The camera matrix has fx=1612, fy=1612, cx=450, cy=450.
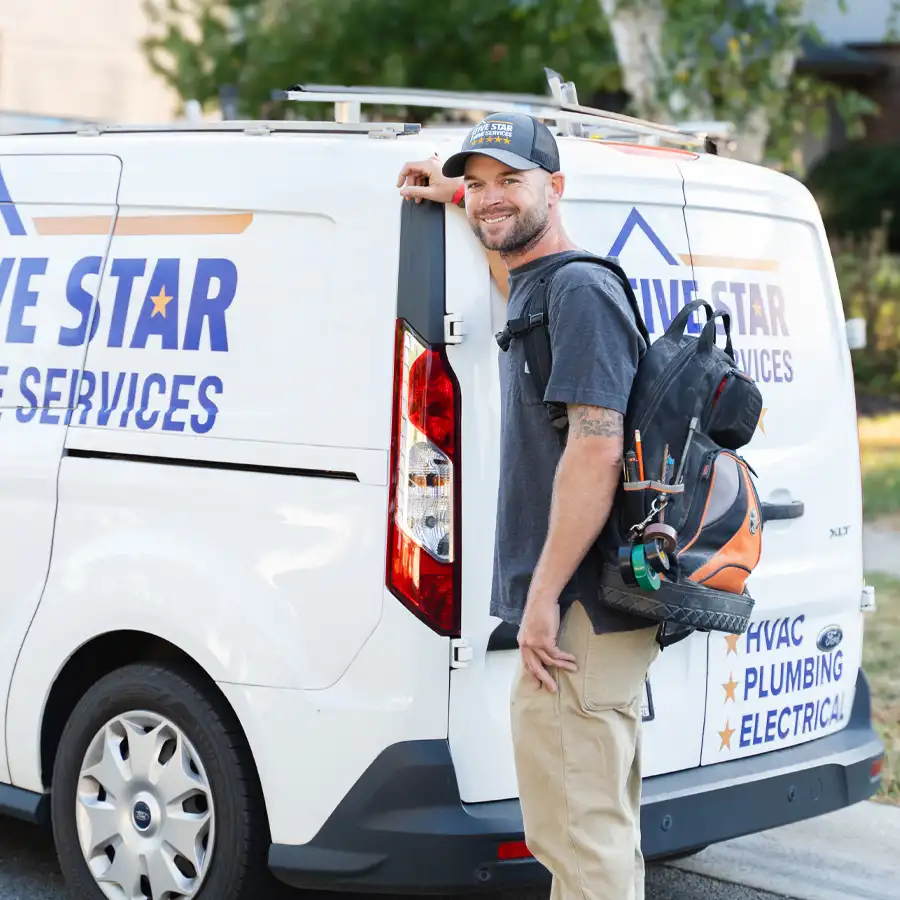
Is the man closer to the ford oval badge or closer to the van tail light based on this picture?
the van tail light

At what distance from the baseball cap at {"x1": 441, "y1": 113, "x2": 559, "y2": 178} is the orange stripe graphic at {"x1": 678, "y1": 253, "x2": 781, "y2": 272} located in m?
0.72

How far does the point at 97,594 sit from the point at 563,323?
1454 mm

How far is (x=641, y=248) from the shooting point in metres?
3.87

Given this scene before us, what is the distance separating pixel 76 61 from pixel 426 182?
19910mm

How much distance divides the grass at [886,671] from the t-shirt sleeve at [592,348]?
2.94 m

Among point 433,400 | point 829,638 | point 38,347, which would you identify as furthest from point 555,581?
→ point 38,347

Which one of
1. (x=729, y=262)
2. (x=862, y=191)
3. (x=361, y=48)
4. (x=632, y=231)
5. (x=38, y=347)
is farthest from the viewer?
(x=862, y=191)

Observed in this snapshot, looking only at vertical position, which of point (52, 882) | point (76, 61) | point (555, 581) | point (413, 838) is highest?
point (76, 61)

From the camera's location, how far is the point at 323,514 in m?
3.58

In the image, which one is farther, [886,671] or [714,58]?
[714,58]

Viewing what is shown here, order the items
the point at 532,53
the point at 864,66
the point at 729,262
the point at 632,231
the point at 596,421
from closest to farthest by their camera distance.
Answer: the point at 596,421 → the point at 632,231 → the point at 729,262 → the point at 532,53 → the point at 864,66

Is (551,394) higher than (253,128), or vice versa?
(253,128)

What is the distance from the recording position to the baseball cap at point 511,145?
10.8 feet

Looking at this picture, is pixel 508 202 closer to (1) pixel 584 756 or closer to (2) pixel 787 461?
(1) pixel 584 756
